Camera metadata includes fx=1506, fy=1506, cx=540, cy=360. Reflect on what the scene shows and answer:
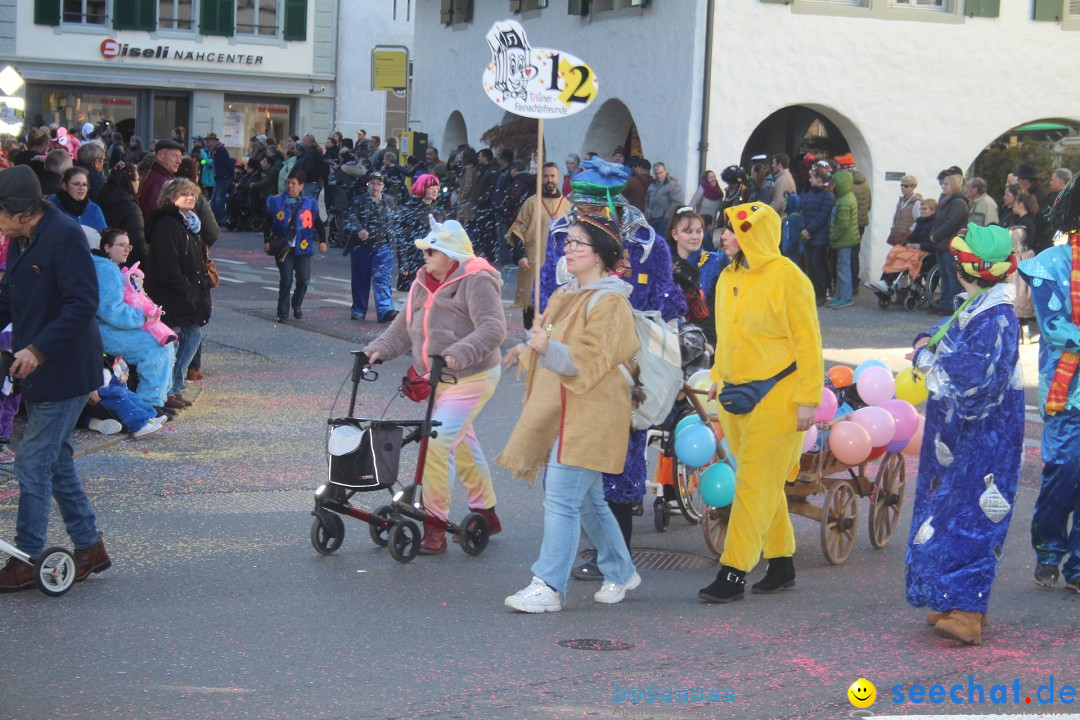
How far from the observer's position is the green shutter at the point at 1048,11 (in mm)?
24328

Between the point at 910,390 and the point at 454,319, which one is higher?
the point at 454,319

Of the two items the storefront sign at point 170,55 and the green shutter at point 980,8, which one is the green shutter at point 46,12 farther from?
the green shutter at point 980,8

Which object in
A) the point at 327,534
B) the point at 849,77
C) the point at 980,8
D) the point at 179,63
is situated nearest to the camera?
the point at 327,534

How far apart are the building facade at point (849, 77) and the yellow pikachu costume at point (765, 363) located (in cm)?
1642

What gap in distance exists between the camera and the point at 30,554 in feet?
22.7

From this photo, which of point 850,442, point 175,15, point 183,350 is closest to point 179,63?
point 175,15

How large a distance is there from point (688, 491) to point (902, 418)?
4.26 feet

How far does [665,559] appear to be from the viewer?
789cm

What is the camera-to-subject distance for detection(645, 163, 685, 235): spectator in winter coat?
22.1 meters

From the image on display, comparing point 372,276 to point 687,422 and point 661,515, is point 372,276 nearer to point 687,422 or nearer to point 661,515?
point 661,515

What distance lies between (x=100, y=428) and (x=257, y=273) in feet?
45.2

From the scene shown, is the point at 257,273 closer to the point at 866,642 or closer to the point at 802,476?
the point at 802,476

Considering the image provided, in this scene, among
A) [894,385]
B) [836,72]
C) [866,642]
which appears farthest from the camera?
[836,72]

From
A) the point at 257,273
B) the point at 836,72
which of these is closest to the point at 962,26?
the point at 836,72
